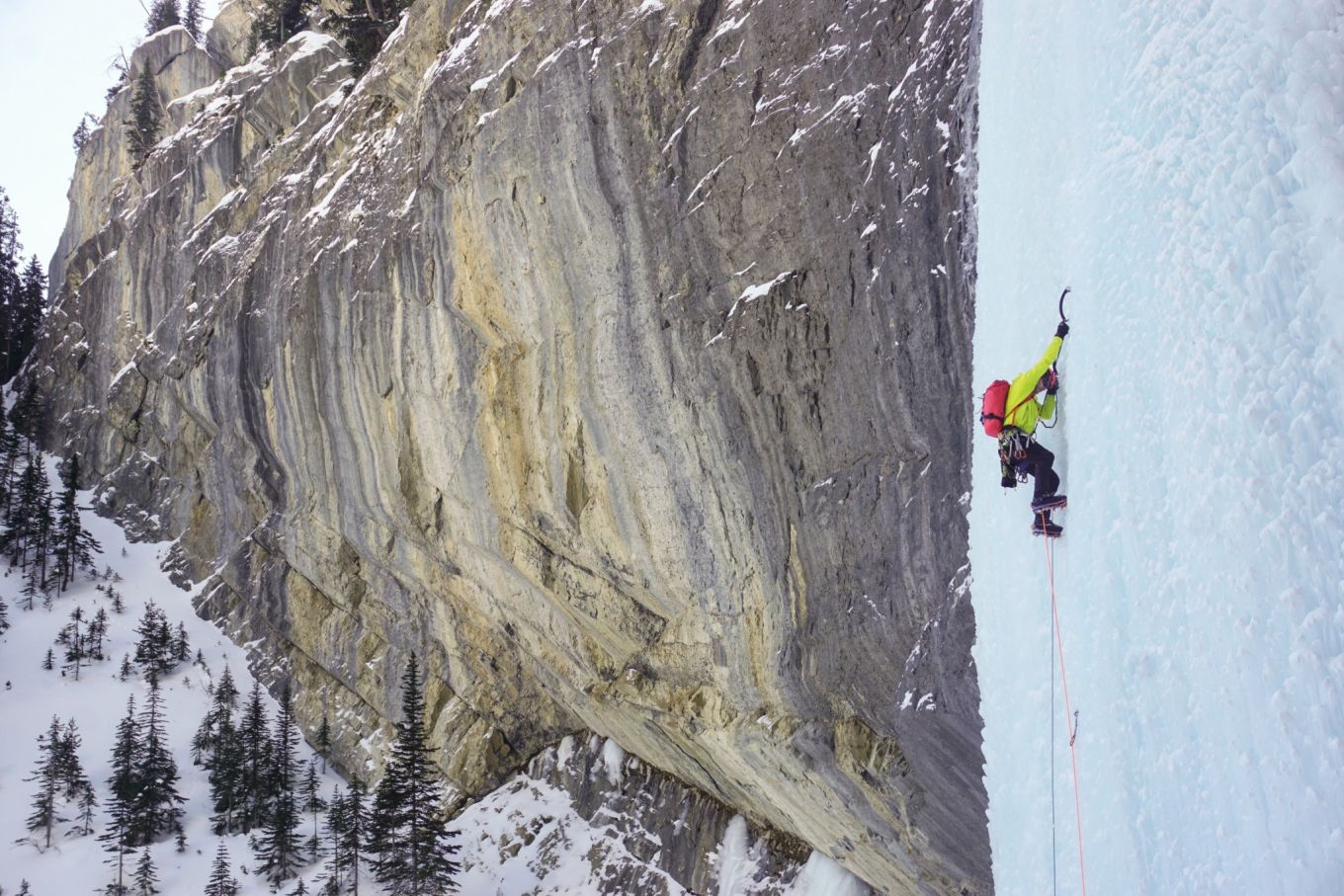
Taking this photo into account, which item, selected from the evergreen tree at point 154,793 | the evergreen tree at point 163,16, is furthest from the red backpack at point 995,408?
the evergreen tree at point 163,16

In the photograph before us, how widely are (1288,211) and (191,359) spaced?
28637 millimetres

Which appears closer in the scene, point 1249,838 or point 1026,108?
point 1249,838

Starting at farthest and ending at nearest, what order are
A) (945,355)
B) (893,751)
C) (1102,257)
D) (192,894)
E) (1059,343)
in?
1. (192,894)
2. (893,751)
3. (945,355)
4. (1059,343)
5. (1102,257)

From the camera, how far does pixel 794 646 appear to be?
12078 millimetres

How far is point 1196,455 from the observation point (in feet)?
11.9

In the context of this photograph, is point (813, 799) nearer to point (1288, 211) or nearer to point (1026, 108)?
point (1026, 108)

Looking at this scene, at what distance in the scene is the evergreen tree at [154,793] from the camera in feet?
75.0

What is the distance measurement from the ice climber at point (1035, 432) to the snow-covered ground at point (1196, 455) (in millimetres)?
106

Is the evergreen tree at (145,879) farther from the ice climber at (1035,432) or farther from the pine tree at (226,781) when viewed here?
the ice climber at (1035,432)

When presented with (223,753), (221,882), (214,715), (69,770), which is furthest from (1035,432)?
(69,770)

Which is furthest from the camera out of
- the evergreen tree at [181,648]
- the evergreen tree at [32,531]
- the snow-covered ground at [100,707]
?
the evergreen tree at [32,531]

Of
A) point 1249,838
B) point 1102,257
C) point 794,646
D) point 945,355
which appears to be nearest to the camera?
point 1249,838

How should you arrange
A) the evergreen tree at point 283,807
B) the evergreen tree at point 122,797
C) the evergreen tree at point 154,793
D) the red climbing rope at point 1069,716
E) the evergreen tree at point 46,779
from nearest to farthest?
the red climbing rope at point 1069,716 → the evergreen tree at point 283,807 → the evergreen tree at point 122,797 → the evergreen tree at point 154,793 → the evergreen tree at point 46,779

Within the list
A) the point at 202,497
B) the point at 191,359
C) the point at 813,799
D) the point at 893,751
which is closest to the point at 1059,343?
the point at 893,751
